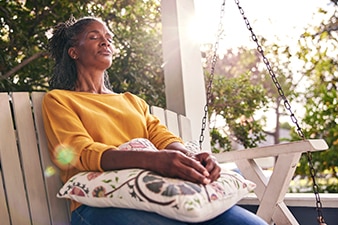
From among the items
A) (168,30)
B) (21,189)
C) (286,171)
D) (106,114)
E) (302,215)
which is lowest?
(302,215)

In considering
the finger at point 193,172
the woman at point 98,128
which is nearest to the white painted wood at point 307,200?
the woman at point 98,128

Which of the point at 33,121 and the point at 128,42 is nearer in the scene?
the point at 33,121

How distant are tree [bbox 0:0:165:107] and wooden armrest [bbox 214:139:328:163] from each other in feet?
3.71

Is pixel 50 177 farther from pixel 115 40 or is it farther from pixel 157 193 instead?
pixel 115 40

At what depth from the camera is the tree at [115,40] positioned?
295cm

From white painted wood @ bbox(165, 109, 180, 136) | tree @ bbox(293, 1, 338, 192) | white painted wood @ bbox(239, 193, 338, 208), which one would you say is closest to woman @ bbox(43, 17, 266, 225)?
white painted wood @ bbox(165, 109, 180, 136)

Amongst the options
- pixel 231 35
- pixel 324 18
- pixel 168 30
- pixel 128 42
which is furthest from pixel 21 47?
pixel 324 18

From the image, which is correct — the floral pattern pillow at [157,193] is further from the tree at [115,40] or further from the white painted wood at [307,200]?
the tree at [115,40]

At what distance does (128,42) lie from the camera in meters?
→ 3.19

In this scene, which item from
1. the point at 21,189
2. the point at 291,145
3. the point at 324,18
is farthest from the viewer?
→ the point at 324,18

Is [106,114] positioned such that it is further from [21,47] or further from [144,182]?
[21,47]

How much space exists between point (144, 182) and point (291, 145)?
0.89m

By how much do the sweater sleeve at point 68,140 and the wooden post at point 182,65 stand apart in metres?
0.87

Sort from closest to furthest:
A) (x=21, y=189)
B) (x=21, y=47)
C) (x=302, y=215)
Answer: (x=21, y=189), (x=302, y=215), (x=21, y=47)
